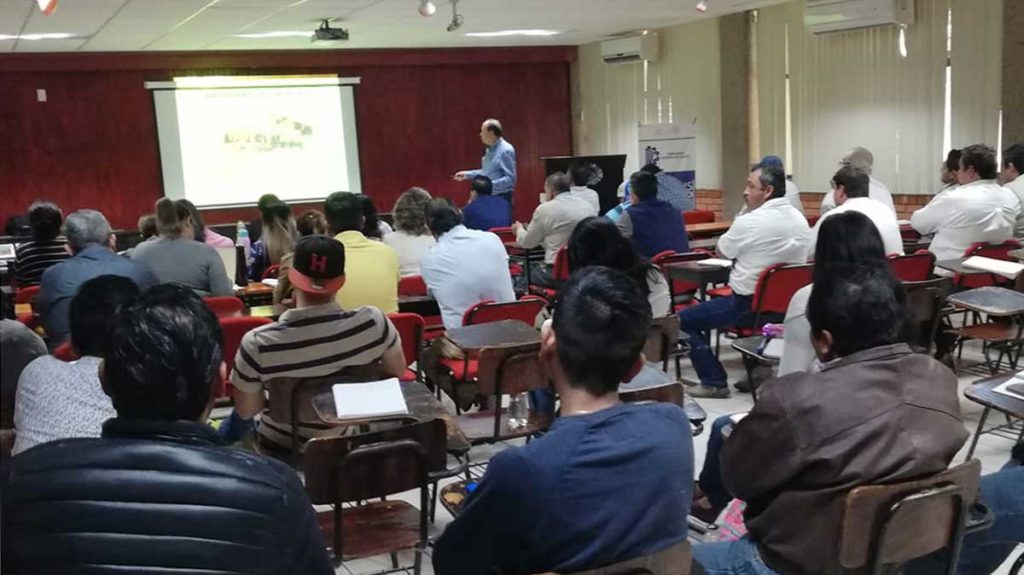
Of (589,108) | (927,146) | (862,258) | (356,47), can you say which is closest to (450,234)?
(862,258)

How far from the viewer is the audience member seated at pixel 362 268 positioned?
4.55 m

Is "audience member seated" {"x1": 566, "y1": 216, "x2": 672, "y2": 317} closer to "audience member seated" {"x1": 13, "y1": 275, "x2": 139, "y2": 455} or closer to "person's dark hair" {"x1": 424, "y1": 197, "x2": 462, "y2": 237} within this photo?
"person's dark hair" {"x1": 424, "y1": 197, "x2": 462, "y2": 237}

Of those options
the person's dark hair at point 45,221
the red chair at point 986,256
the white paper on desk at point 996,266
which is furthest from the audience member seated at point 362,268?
the red chair at point 986,256

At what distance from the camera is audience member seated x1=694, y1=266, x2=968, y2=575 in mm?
1989

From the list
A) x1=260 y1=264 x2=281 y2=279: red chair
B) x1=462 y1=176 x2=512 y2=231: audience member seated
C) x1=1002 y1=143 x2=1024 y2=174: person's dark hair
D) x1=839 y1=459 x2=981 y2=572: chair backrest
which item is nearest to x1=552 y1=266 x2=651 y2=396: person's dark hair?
x1=839 y1=459 x2=981 y2=572: chair backrest

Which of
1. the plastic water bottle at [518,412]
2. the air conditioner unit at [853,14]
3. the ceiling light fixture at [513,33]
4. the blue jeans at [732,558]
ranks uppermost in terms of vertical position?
the ceiling light fixture at [513,33]

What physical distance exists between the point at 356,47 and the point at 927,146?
6.99 metres

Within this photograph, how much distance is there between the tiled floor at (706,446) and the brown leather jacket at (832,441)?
0.45 m

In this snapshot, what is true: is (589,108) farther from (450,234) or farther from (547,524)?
(547,524)

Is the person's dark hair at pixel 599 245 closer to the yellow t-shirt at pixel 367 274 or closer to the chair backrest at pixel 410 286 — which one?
the yellow t-shirt at pixel 367 274

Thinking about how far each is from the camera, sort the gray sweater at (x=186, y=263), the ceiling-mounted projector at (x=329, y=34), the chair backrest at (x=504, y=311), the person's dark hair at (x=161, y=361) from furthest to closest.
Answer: the ceiling-mounted projector at (x=329, y=34), the gray sweater at (x=186, y=263), the chair backrest at (x=504, y=311), the person's dark hair at (x=161, y=361)

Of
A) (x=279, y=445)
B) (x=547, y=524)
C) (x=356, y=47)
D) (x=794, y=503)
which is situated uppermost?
(x=356, y=47)

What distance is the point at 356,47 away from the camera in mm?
12234

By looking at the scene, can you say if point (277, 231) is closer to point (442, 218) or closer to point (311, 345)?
point (442, 218)
